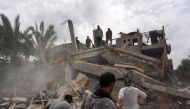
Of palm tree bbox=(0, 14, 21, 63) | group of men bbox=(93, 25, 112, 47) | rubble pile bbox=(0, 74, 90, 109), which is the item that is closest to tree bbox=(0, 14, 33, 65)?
palm tree bbox=(0, 14, 21, 63)

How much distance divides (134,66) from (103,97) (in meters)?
14.3

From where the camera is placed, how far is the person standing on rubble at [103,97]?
3.48 metres

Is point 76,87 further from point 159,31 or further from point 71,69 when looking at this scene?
point 159,31

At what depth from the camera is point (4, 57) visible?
93.8 ft

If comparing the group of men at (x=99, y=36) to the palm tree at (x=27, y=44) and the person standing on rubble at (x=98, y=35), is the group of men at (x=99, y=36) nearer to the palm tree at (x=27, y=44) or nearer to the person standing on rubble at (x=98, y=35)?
the person standing on rubble at (x=98, y=35)

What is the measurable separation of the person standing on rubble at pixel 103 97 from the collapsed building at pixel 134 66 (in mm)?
9574

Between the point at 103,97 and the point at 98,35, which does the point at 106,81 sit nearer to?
the point at 103,97

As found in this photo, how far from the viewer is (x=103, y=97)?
3.52m

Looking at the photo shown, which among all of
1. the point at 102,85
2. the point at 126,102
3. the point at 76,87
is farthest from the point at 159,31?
the point at 102,85

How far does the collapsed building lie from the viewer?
Result: 15.6 m

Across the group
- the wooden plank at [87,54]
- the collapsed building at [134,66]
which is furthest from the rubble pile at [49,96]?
the wooden plank at [87,54]

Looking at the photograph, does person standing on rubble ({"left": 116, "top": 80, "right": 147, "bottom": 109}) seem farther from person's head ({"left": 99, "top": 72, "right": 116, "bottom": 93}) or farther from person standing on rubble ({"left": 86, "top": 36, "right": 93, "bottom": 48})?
person standing on rubble ({"left": 86, "top": 36, "right": 93, "bottom": 48})

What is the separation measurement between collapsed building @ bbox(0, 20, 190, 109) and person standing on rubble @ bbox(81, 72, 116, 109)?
31.4 ft

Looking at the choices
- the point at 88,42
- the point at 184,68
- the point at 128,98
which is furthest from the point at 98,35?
the point at 184,68
